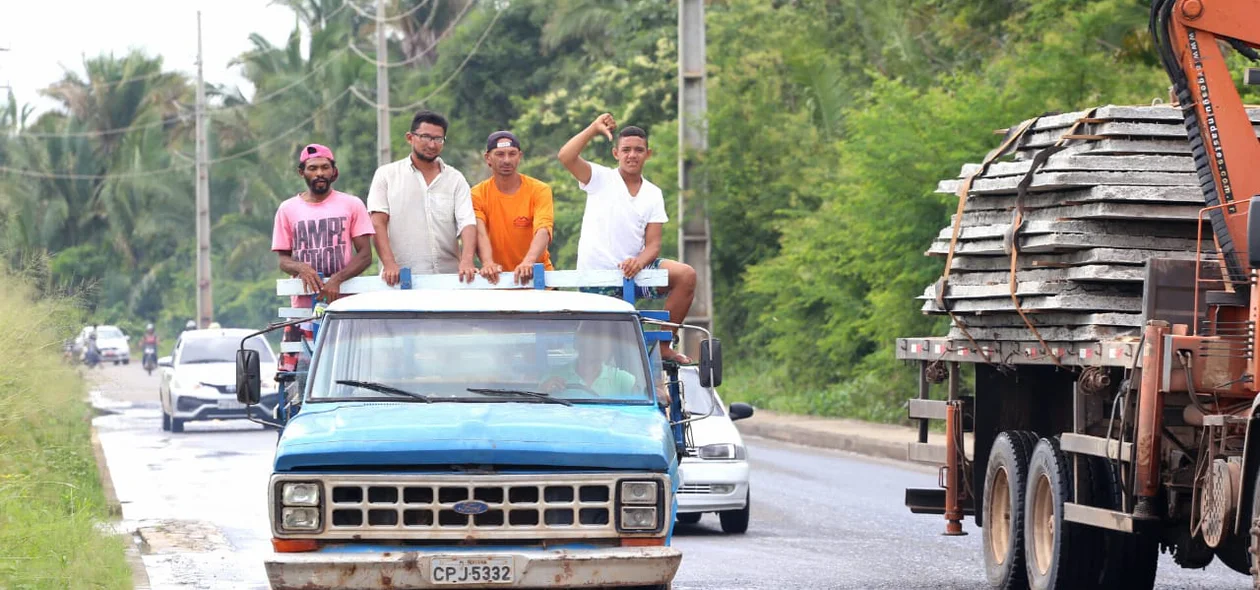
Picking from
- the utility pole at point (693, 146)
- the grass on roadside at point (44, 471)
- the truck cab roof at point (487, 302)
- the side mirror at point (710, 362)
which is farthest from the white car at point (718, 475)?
the utility pole at point (693, 146)

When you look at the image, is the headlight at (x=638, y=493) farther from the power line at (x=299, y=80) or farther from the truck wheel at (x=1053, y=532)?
the power line at (x=299, y=80)

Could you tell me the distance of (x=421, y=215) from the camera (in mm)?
11398

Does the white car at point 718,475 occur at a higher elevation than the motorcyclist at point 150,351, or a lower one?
higher

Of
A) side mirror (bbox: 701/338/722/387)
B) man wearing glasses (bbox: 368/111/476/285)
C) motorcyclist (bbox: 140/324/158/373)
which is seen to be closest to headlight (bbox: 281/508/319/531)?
side mirror (bbox: 701/338/722/387)

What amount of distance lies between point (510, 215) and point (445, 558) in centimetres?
395

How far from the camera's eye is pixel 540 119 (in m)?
48.0

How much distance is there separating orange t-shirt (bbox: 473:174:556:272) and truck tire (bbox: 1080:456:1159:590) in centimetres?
341

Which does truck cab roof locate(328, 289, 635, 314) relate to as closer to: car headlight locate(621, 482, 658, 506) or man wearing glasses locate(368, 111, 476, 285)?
car headlight locate(621, 482, 658, 506)

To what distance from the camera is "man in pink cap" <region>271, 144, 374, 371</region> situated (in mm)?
11336

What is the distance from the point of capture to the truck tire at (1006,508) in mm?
11133

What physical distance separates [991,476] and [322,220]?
4323 mm

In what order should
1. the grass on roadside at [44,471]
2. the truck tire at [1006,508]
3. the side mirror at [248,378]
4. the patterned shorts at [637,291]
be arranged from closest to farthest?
the side mirror at [248,378] < the grass on roadside at [44,471] < the patterned shorts at [637,291] < the truck tire at [1006,508]

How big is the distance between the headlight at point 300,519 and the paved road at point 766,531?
3.86 metres

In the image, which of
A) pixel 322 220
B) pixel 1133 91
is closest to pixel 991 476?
pixel 322 220
